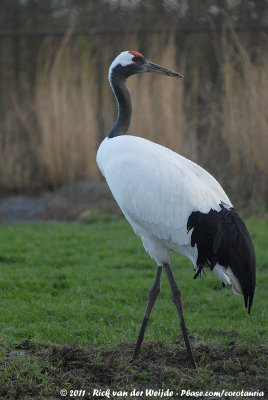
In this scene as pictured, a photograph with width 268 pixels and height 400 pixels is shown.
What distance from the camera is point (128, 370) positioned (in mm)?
3893

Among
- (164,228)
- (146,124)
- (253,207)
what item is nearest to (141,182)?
(164,228)

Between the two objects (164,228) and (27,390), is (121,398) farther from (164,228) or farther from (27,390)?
(164,228)

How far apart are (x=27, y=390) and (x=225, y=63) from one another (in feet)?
22.0

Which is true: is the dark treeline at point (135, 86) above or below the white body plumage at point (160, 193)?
above

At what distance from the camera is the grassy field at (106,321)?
12.4ft

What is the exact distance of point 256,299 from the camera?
5621mm

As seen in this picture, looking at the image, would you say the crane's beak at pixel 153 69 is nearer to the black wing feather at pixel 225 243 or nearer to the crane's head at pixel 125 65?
the crane's head at pixel 125 65

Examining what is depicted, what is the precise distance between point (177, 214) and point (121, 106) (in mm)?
1156

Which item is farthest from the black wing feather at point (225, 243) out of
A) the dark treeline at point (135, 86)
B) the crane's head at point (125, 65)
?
the dark treeline at point (135, 86)

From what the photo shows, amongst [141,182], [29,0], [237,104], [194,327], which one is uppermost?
[29,0]

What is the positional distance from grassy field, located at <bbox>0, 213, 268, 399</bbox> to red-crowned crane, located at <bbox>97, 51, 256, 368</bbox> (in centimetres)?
26

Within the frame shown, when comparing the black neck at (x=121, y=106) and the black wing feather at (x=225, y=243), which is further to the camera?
the black neck at (x=121, y=106)

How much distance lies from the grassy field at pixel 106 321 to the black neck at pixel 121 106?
144 cm

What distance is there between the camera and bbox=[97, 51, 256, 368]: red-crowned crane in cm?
399
